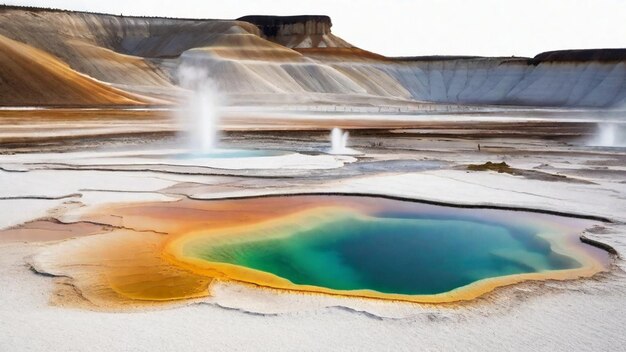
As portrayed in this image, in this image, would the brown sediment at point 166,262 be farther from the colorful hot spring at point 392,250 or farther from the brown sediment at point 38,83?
A: the brown sediment at point 38,83

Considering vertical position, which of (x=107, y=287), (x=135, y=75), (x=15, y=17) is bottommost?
(x=107, y=287)

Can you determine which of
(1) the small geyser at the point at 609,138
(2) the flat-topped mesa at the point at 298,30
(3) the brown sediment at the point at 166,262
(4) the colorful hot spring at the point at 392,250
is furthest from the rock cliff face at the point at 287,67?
(4) the colorful hot spring at the point at 392,250

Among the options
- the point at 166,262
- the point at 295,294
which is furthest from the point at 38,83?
the point at 295,294

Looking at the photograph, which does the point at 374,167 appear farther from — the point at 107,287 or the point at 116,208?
the point at 107,287

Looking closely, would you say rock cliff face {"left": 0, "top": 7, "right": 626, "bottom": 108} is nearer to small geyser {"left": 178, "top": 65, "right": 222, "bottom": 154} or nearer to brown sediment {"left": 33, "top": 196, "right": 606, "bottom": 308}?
small geyser {"left": 178, "top": 65, "right": 222, "bottom": 154}

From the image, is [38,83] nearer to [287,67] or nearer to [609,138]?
[609,138]

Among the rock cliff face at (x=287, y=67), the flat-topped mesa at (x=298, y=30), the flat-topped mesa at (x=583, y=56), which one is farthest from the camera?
the flat-topped mesa at (x=298, y=30)

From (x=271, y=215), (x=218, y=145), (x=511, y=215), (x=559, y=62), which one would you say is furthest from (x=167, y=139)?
(x=559, y=62)
